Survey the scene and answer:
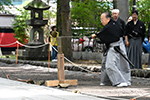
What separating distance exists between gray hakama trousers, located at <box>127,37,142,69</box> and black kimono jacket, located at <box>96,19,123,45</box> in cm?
317

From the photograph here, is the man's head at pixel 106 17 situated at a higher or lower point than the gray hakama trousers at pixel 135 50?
higher

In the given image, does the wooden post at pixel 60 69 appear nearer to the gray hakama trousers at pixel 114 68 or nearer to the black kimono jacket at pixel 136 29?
the gray hakama trousers at pixel 114 68

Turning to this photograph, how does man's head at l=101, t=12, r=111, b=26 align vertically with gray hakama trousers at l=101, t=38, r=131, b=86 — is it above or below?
above

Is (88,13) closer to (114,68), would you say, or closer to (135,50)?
(135,50)

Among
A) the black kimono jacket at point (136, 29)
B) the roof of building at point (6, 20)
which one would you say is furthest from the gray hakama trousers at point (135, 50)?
the roof of building at point (6, 20)

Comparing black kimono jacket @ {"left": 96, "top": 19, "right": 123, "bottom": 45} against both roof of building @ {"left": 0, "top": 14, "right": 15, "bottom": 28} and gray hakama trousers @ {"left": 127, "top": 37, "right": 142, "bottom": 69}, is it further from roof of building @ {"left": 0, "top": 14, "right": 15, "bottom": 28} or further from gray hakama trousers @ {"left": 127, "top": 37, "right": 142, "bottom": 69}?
roof of building @ {"left": 0, "top": 14, "right": 15, "bottom": 28}

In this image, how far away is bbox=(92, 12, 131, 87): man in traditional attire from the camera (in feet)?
27.7

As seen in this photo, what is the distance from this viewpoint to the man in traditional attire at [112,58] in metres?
8.45

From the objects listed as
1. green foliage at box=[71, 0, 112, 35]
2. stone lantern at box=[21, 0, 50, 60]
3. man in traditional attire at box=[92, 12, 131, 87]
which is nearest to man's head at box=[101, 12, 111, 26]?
man in traditional attire at box=[92, 12, 131, 87]

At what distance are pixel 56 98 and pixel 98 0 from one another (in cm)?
1341

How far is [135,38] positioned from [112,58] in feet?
11.2

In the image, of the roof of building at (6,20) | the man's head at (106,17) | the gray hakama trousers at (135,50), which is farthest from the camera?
the roof of building at (6,20)

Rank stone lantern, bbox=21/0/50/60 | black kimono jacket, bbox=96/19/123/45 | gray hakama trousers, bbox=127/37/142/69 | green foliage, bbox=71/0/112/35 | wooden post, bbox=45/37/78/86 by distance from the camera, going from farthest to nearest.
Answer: stone lantern, bbox=21/0/50/60, green foliage, bbox=71/0/112/35, gray hakama trousers, bbox=127/37/142/69, black kimono jacket, bbox=96/19/123/45, wooden post, bbox=45/37/78/86

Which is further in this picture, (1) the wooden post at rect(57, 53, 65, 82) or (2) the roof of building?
(2) the roof of building
